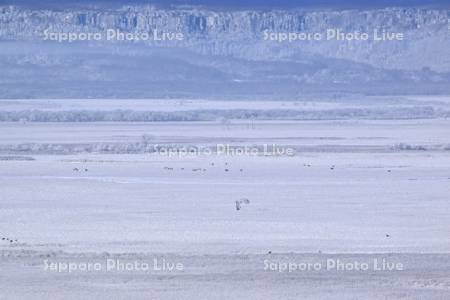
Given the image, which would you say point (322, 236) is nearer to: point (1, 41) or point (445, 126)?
point (445, 126)

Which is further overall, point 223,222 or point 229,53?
point 229,53

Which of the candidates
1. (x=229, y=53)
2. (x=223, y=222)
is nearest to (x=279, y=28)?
(x=229, y=53)

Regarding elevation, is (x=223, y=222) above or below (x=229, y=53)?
below

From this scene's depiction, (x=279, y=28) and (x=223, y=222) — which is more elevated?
(x=279, y=28)

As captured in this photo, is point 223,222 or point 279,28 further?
point 279,28

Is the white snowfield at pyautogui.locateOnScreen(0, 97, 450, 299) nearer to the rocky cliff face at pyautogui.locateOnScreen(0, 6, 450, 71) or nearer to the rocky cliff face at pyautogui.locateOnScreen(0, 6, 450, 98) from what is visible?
the rocky cliff face at pyautogui.locateOnScreen(0, 6, 450, 98)

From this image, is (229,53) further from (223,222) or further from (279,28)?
(223,222)

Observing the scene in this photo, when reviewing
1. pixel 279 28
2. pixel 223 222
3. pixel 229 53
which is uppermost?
pixel 279 28

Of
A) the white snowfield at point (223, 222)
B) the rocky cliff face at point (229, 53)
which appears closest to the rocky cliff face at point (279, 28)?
the rocky cliff face at point (229, 53)

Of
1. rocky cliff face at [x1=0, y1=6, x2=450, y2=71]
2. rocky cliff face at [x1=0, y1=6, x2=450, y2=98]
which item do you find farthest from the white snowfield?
rocky cliff face at [x1=0, y1=6, x2=450, y2=71]
